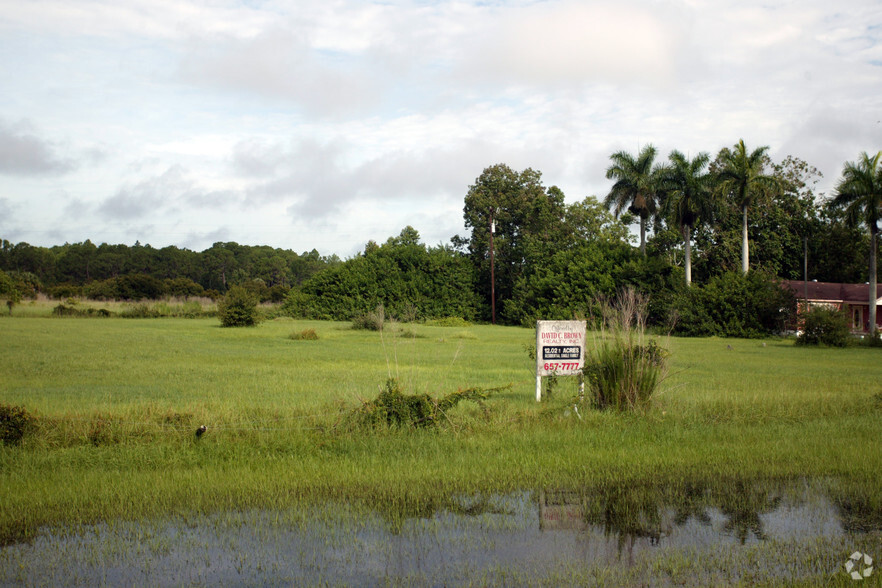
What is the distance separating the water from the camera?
5.33 m

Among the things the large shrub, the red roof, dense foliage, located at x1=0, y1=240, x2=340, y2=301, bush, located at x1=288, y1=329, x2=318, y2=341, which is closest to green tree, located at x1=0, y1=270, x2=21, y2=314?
bush, located at x1=288, y1=329, x2=318, y2=341

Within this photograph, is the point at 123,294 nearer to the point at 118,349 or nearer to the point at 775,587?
the point at 118,349

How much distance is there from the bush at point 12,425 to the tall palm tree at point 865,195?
40810mm

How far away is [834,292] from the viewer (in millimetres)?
54438

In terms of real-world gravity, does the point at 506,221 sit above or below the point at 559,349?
above

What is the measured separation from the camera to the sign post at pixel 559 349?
12.2 m

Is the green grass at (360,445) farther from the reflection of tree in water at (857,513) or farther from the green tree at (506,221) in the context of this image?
the green tree at (506,221)

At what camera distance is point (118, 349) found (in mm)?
23766

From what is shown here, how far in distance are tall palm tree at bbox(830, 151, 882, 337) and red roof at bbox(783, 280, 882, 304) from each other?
36.5 feet

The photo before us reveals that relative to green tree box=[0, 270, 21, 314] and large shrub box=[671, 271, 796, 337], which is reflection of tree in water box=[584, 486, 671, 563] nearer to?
large shrub box=[671, 271, 796, 337]

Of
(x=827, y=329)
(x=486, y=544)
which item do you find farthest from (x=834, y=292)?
(x=486, y=544)

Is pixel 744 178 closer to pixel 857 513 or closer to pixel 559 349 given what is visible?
pixel 559 349

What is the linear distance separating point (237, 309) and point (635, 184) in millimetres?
28837

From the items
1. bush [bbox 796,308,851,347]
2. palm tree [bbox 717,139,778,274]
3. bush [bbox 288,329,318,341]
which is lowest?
bush [bbox 288,329,318,341]
